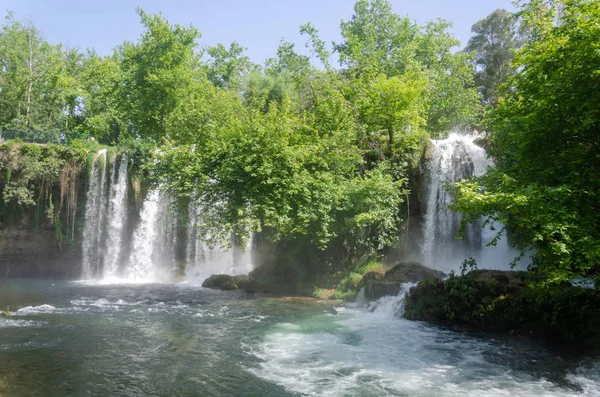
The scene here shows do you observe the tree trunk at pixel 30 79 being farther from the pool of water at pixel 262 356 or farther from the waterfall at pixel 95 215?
the pool of water at pixel 262 356

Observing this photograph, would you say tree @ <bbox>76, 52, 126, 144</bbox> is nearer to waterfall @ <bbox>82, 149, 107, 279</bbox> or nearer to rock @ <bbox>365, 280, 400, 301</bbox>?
waterfall @ <bbox>82, 149, 107, 279</bbox>

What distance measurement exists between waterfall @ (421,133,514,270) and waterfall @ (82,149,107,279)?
62.7ft

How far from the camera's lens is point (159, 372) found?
10.7 m

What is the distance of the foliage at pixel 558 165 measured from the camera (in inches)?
402

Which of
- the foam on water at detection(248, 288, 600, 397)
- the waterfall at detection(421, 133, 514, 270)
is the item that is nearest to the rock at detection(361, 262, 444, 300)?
the foam on water at detection(248, 288, 600, 397)

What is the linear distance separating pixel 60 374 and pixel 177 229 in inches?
793

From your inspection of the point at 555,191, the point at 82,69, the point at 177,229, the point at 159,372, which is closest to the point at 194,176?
the point at 177,229

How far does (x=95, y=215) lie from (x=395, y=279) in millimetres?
19664

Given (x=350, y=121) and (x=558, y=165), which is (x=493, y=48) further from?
(x=558, y=165)

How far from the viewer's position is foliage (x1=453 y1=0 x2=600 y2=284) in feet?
33.5

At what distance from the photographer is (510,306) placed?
13914 millimetres

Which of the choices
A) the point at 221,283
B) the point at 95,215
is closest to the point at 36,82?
the point at 95,215

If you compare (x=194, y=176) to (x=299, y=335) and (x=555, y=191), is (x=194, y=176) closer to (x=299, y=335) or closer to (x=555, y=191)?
(x=299, y=335)

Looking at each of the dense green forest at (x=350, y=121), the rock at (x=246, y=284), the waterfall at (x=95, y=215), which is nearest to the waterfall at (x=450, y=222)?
the dense green forest at (x=350, y=121)
